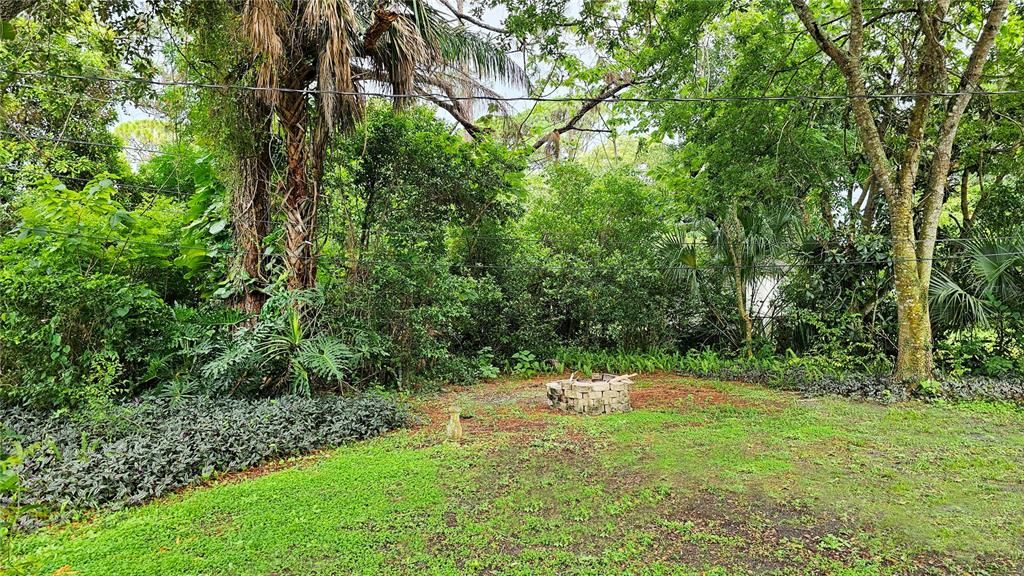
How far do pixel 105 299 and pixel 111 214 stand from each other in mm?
864

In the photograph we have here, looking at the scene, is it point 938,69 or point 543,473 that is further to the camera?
point 938,69

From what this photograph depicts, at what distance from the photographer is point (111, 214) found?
4781 millimetres

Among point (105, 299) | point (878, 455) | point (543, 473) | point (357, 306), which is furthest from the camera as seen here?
point (357, 306)

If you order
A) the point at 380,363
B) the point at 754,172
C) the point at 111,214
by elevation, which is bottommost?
the point at 380,363

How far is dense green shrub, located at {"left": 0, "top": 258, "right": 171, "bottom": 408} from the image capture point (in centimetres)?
412

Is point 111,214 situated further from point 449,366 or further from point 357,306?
point 449,366

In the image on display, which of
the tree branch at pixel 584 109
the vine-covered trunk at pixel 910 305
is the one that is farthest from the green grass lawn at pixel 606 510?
the tree branch at pixel 584 109

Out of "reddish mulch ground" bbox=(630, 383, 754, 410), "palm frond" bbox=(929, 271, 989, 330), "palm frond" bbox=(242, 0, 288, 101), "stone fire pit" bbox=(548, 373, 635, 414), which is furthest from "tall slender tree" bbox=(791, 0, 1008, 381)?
"palm frond" bbox=(242, 0, 288, 101)

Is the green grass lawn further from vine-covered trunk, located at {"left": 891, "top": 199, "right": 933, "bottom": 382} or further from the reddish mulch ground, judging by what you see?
vine-covered trunk, located at {"left": 891, "top": 199, "right": 933, "bottom": 382}

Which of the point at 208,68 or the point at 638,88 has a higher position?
the point at 638,88

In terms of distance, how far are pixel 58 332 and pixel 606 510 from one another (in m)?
4.67

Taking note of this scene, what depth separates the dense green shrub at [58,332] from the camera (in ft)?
13.5

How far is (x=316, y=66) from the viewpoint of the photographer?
4984 millimetres

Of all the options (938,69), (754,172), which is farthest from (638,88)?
(938,69)
